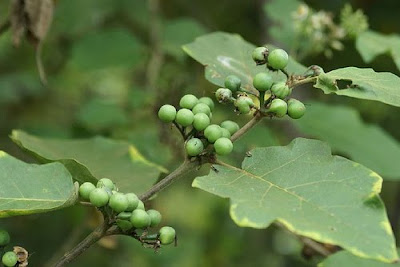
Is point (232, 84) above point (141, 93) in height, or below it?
above

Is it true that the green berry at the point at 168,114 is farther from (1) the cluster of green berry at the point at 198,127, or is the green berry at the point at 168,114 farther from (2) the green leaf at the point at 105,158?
(2) the green leaf at the point at 105,158

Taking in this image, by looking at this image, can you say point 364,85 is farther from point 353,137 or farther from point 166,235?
point 353,137

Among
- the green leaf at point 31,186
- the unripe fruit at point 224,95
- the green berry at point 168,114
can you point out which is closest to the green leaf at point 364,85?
the unripe fruit at point 224,95

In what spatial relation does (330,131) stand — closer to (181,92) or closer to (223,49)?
(181,92)

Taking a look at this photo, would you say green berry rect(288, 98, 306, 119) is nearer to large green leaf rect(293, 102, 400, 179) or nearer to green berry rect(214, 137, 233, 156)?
green berry rect(214, 137, 233, 156)

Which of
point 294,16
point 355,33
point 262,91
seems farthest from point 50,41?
point 262,91

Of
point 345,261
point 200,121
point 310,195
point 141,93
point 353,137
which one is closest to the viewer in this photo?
point 310,195

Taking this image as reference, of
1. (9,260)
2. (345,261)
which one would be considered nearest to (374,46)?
(345,261)
